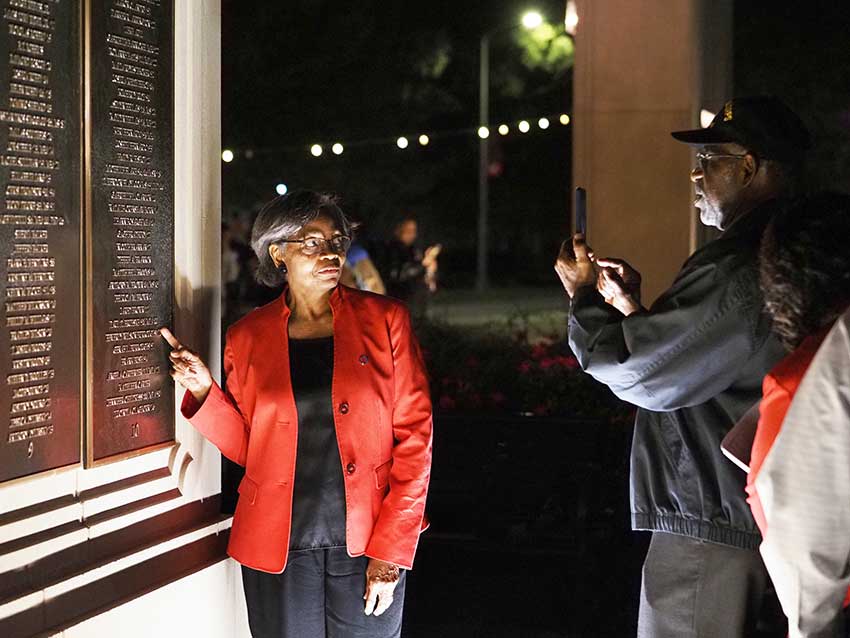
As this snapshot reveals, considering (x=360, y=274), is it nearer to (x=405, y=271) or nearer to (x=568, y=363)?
(x=405, y=271)

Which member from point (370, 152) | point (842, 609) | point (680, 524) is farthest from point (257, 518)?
point (370, 152)

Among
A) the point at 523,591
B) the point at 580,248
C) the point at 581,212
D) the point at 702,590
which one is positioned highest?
the point at 581,212

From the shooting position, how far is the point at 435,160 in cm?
3847

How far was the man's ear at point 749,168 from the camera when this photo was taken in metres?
3.56

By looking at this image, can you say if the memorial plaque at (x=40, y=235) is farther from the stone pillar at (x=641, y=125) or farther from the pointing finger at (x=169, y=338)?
the stone pillar at (x=641, y=125)

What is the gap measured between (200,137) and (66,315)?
1000mm

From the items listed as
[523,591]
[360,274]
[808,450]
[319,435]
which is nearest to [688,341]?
[808,450]

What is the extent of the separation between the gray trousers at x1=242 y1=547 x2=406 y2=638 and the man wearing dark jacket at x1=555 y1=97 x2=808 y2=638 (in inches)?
35.0

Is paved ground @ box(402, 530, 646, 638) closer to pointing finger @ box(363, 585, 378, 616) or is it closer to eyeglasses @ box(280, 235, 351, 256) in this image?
pointing finger @ box(363, 585, 378, 616)

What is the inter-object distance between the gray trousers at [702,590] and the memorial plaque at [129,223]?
1688 millimetres

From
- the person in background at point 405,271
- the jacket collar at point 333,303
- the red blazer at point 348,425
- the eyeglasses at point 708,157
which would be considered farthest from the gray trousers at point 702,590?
the person in background at point 405,271

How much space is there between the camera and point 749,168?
3.57 metres

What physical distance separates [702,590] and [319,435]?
1267 mm

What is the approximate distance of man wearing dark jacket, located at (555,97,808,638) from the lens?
3299mm
